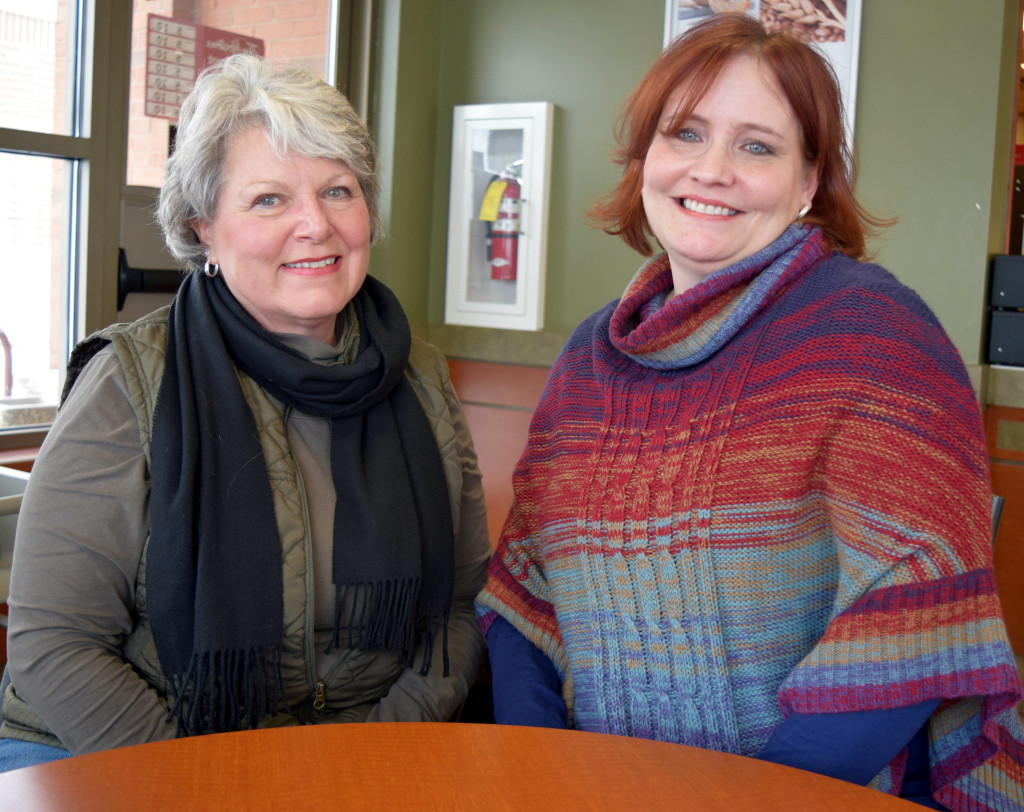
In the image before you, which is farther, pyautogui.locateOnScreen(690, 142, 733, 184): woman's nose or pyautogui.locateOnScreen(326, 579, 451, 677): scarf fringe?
pyautogui.locateOnScreen(326, 579, 451, 677): scarf fringe

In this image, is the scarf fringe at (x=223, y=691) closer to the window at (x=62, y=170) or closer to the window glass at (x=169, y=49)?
the window at (x=62, y=170)

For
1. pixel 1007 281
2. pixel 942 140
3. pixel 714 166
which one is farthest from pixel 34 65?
pixel 1007 281

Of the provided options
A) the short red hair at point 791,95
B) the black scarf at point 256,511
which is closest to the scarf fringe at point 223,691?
the black scarf at point 256,511

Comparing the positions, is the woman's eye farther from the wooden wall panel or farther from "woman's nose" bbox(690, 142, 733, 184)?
the wooden wall panel

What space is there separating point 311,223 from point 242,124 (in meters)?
0.18

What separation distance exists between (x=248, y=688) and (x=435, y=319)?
299 centimetres

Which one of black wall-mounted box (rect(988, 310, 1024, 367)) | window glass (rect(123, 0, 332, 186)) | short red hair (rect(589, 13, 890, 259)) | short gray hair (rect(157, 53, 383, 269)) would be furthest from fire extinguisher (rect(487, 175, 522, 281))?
short red hair (rect(589, 13, 890, 259))

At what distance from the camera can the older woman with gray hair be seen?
4.51 ft

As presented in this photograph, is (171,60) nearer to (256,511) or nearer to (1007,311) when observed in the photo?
(256,511)

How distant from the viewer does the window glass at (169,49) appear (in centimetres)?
307

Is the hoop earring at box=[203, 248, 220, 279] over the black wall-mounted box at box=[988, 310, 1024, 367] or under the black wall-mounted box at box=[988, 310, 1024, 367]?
over

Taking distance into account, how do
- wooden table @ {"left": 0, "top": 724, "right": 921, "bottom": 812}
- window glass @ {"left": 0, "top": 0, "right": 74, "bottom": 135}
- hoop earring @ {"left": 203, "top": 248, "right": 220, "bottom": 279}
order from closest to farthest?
wooden table @ {"left": 0, "top": 724, "right": 921, "bottom": 812}, hoop earring @ {"left": 203, "top": 248, "right": 220, "bottom": 279}, window glass @ {"left": 0, "top": 0, "right": 74, "bottom": 135}

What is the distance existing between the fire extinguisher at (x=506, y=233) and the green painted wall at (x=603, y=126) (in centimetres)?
15

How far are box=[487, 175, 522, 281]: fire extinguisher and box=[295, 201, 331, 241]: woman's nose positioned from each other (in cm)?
251
